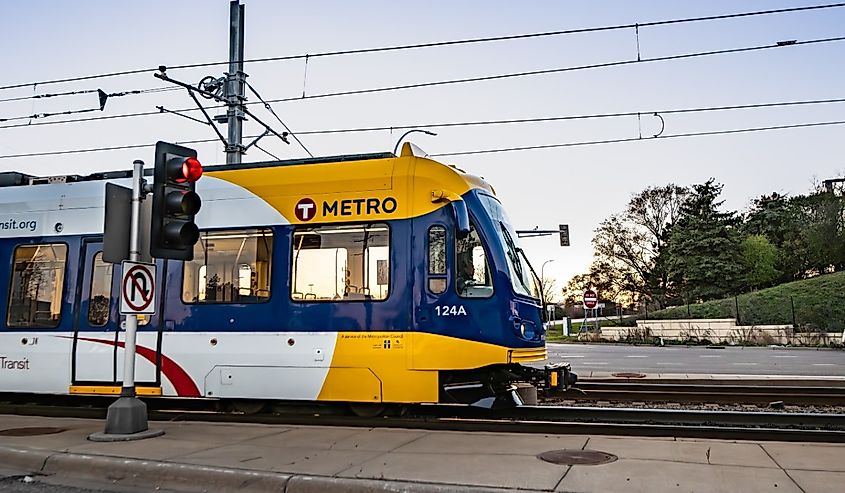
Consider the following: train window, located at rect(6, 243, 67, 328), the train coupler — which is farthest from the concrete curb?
the train coupler

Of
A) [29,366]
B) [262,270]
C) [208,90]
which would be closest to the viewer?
[262,270]

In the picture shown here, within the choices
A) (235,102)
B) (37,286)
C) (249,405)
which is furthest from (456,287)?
(235,102)

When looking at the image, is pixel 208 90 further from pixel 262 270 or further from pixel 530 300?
pixel 530 300

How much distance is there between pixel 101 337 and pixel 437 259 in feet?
16.5

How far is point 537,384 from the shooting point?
9859 mm

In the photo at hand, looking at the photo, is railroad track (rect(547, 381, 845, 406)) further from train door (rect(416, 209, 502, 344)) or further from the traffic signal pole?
the traffic signal pole

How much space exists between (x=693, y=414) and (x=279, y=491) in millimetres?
6025

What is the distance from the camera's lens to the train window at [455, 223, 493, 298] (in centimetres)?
903

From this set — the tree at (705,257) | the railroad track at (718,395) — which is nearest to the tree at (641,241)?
the tree at (705,257)

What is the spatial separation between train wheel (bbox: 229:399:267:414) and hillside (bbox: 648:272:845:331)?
33232 mm

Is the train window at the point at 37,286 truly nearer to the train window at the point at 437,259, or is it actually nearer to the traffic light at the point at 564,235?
the train window at the point at 437,259

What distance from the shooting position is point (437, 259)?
9.07m

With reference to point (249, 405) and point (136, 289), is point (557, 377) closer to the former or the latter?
point (249, 405)

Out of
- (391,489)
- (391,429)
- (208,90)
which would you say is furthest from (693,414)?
(208,90)
